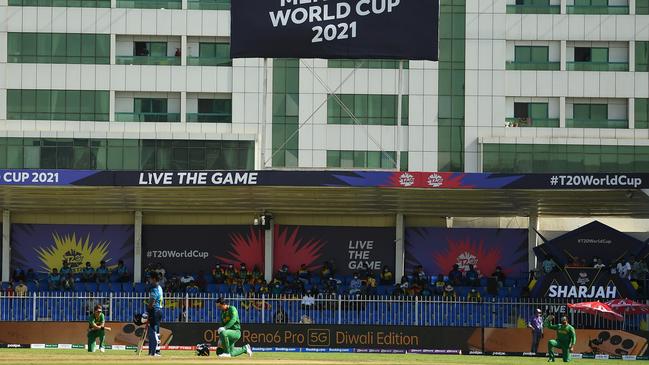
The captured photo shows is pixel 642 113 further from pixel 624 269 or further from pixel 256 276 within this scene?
pixel 256 276

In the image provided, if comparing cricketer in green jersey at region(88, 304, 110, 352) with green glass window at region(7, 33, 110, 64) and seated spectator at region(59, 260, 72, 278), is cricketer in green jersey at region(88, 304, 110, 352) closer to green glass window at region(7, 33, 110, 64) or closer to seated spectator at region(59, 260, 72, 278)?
seated spectator at region(59, 260, 72, 278)

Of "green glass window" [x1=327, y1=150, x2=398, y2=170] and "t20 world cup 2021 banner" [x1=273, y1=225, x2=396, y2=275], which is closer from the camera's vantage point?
"t20 world cup 2021 banner" [x1=273, y1=225, x2=396, y2=275]

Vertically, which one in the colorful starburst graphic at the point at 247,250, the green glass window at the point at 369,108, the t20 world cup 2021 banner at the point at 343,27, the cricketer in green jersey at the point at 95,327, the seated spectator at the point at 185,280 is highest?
the t20 world cup 2021 banner at the point at 343,27

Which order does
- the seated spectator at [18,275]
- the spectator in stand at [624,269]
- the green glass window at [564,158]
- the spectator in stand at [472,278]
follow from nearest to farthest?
the spectator in stand at [624,269], the spectator in stand at [472,278], the seated spectator at [18,275], the green glass window at [564,158]

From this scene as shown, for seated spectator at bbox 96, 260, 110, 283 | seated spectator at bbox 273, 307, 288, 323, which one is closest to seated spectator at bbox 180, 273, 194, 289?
seated spectator at bbox 96, 260, 110, 283

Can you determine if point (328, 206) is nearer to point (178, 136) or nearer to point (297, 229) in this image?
point (297, 229)

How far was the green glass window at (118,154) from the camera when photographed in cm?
5291

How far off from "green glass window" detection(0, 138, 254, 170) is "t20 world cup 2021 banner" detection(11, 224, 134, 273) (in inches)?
96.7

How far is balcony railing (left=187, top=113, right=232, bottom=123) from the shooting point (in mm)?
54375

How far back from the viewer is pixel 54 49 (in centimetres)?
5444

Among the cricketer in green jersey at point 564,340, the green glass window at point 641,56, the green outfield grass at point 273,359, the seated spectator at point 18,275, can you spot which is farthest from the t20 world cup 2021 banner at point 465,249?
the cricketer in green jersey at point 564,340

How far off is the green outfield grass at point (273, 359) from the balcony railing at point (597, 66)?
19062mm

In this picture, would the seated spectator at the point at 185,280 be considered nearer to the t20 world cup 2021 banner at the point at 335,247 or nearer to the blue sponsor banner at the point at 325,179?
the t20 world cup 2021 banner at the point at 335,247

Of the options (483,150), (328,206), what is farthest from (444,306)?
(483,150)
